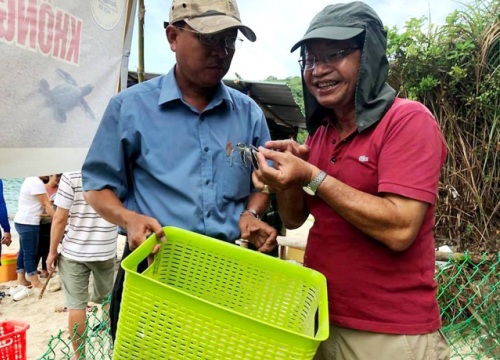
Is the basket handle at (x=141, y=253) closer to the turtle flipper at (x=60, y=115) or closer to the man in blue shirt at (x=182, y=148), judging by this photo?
the man in blue shirt at (x=182, y=148)

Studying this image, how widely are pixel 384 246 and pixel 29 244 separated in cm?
583

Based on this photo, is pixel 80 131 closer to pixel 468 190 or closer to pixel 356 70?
pixel 356 70

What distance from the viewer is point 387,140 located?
58.1 inches

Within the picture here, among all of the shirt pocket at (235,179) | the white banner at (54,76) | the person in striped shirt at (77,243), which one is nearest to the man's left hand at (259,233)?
the shirt pocket at (235,179)

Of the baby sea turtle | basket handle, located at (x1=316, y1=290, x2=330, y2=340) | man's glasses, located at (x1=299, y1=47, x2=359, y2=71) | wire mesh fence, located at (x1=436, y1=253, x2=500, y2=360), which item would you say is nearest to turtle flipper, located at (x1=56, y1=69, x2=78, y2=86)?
the baby sea turtle

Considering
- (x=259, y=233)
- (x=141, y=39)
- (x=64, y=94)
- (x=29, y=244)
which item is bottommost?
(x=29, y=244)

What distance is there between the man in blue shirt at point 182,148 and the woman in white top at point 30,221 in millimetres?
4567

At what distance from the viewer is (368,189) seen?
1547 millimetres

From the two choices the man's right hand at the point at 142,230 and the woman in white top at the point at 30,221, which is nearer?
the man's right hand at the point at 142,230

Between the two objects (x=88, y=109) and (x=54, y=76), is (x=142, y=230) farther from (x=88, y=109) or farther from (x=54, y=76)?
(x=88, y=109)

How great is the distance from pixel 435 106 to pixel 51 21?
11.4 feet

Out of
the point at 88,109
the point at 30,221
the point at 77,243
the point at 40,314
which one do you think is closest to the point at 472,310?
the point at 88,109

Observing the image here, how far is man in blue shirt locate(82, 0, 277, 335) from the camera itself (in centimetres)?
172

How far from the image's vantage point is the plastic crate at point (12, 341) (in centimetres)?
253
